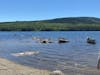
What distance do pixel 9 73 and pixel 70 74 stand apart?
6.07m

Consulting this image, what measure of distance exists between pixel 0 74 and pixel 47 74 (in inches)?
162

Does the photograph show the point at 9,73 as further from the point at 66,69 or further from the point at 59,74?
the point at 66,69

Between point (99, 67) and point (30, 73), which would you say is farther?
point (99, 67)

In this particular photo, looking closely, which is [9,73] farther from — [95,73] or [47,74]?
[95,73]

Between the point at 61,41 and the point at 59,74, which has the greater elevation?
the point at 59,74

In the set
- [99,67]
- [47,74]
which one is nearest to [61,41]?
[99,67]

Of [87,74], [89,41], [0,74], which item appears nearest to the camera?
[0,74]

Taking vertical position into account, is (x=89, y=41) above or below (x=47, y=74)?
below

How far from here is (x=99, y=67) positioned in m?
30.0

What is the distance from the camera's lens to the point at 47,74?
23766 mm

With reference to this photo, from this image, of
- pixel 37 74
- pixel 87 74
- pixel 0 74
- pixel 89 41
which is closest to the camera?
pixel 0 74

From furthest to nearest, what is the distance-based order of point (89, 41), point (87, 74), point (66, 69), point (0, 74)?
1. point (89, 41)
2. point (66, 69)
3. point (87, 74)
4. point (0, 74)

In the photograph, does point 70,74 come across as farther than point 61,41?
No

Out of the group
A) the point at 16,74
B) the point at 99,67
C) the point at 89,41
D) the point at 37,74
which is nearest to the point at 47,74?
the point at 37,74
